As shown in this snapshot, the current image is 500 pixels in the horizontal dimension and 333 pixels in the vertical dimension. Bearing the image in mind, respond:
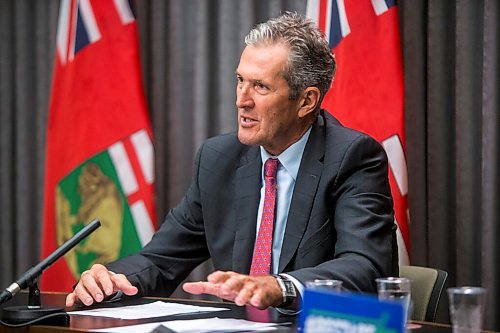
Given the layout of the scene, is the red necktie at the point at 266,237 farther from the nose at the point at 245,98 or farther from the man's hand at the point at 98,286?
the man's hand at the point at 98,286

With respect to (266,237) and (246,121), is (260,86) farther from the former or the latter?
(266,237)

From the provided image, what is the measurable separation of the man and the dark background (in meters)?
0.93

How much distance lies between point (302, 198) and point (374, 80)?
91cm

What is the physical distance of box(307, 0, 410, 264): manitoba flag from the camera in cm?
322

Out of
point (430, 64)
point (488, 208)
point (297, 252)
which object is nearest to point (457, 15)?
point (430, 64)

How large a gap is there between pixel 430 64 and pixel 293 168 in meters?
1.20

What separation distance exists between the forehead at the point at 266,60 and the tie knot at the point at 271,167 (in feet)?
0.87

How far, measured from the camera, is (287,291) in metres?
1.98

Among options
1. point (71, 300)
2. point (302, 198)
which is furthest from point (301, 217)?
point (71, 300)

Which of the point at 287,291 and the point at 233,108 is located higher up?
the point at 233,108

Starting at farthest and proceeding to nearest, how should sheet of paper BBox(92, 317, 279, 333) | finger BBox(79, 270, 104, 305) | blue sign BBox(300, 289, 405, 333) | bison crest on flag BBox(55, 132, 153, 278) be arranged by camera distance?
bison crest on flag BBox(55, 132, 153, 278) → finger BBox(79, 270, 104, 305) → sheet of paper BBox(92, 317, 279, 333) → blue sign BBox(300, 289, 405, 333)

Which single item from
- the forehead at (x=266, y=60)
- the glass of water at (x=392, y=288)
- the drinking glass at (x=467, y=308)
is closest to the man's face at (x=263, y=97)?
the forehead at (x=266, y=60)

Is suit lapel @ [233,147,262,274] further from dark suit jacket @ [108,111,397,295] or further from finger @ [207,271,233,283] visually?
finger @ [207,271,233,283]

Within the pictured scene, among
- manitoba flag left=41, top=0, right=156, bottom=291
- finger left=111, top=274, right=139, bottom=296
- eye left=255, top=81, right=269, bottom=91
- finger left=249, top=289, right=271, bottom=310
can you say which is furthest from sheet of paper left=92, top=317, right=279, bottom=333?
manitoba flag left=41, top=0, right=156, bottom=291
